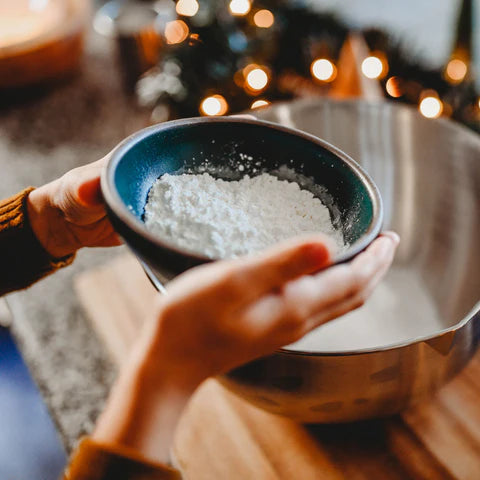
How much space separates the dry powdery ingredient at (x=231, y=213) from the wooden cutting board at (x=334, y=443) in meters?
0.23

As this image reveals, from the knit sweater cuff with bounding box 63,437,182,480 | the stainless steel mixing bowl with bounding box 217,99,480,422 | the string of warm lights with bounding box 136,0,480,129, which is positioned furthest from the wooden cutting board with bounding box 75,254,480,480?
the string of warm lights with bounding box 136,0,480,129

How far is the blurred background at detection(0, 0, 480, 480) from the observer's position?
0.96m

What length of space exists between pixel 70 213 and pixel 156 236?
8.2 inches

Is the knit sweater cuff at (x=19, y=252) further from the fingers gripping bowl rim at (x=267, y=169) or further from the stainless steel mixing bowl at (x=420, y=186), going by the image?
the stainless steel mixing bowl at (x=420, y=186)

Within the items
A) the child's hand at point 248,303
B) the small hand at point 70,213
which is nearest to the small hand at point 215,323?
the child's hand at point 248,303

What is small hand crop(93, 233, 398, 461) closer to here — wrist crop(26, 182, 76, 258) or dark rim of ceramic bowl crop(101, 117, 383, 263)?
dark rim of ceramic bowl crop(101, 117, 383, 263)

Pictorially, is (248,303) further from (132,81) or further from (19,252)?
(132,81)

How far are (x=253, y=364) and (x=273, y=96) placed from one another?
1.25 m

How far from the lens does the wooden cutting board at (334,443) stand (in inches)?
19.9

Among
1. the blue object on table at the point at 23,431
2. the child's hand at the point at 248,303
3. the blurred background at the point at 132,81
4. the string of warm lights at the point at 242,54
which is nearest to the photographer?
the child's hand at the point at 248,303

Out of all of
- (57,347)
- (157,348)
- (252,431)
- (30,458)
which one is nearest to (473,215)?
(252,431)

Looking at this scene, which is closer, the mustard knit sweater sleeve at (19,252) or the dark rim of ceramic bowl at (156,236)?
the dark rim of ceramic bowl at (156,236)

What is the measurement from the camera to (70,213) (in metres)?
0.52

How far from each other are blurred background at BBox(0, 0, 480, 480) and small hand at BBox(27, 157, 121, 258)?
0.27 m
